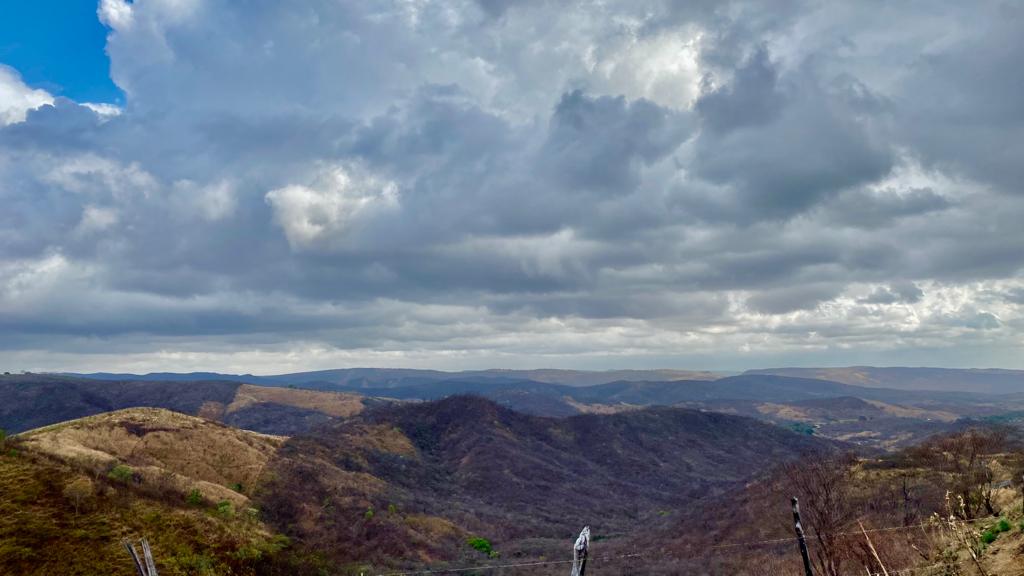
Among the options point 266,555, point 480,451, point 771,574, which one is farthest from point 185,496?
point 480,451

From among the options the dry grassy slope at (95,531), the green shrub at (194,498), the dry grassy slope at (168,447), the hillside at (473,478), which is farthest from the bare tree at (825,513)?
the dry grassy slope at (168,447)

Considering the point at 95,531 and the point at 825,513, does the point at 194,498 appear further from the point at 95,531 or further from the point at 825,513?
the point at 825,513

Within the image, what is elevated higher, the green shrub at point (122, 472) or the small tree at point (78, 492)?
the small tree at point (78, 492)

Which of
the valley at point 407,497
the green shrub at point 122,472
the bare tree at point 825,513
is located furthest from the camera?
the green shrub at point 122,472

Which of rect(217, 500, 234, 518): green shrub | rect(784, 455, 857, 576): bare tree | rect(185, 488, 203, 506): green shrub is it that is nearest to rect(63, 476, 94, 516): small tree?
rect(185, 488, 203, 506): green shrub

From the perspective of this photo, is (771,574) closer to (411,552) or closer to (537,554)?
(537,554)

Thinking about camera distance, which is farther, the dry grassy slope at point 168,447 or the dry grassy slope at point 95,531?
the dry grassy slope at point 168,447

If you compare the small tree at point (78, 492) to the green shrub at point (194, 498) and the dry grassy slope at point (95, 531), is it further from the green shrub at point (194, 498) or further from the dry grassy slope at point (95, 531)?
the green shrub at point (194, 498)
